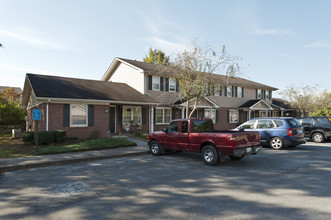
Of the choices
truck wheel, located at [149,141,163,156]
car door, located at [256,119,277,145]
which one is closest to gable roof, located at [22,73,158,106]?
truck wheel, located at [149,141,163,156]

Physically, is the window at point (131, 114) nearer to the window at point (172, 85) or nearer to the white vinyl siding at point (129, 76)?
the white vinyl siding at point (129, 76)

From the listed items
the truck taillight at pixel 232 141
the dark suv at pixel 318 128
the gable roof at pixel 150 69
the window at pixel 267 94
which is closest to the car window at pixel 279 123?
the dark suv at pixel 318 128

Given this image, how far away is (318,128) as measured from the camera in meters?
14.2

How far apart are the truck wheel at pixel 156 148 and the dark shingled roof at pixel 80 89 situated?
21.6ft

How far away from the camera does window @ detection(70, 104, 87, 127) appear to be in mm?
14523

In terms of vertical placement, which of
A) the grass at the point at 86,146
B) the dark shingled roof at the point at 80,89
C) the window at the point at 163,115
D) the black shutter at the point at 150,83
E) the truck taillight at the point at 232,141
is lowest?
the grass at the point at 86,146

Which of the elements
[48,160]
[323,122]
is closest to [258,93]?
[323,122]

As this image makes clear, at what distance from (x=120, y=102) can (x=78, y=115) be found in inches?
116

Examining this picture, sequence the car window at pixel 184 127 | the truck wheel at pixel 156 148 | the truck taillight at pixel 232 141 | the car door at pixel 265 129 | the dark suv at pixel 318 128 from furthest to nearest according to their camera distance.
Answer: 1. the dark suv at pixel 318 128
2. the car door at pixel 265 129
3. the truck wheel at pixel 156 148
4. the car window at pixel 184 127
5. the truck taillight at pixel 232 141

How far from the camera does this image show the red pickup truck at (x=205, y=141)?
7.31 meters

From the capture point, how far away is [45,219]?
376 cm

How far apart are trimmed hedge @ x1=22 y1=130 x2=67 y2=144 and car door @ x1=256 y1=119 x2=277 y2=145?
11091 mm

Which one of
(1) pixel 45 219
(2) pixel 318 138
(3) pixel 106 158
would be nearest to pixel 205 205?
(1) pixel 45 219

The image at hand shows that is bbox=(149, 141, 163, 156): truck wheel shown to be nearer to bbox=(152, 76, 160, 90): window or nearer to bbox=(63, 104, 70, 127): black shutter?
bbox=(63, 104, 70, 127): black shutter
